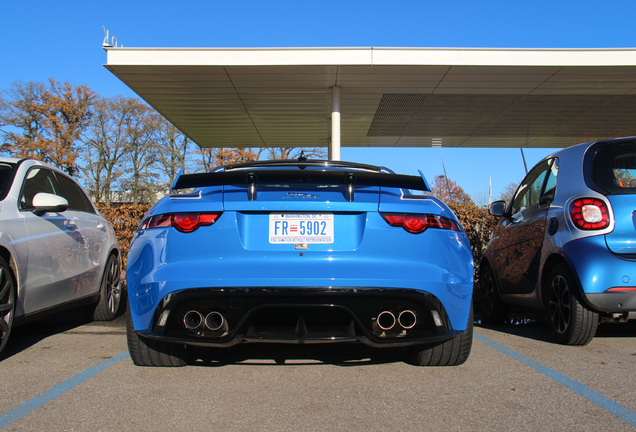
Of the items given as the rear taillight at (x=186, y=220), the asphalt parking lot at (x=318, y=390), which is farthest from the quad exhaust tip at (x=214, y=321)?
the rear taillight at (x=186, y=220)

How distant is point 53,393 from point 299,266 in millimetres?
1565

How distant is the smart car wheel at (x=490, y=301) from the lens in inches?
213

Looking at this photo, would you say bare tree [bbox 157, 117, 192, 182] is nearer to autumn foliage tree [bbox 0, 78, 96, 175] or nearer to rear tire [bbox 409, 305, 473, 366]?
autumn foliage tree [bbox 0, 78, 96, 175]

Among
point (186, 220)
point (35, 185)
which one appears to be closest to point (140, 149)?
point (35, 185)

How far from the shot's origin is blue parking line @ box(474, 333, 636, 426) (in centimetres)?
Result: 249

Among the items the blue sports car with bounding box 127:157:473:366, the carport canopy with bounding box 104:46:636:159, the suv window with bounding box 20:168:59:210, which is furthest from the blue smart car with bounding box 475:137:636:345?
the carport canopy with bounding box 104:46:636:159

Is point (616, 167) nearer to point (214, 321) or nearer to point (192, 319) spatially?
point (214, 321)

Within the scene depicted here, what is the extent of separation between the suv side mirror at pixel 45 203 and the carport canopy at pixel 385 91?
264 inches

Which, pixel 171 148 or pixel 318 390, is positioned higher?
pixel 171 148

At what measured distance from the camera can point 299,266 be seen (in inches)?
108

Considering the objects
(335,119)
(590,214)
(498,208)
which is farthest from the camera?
(335,119)

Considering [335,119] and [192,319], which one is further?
[335,119]

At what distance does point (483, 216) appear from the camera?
26.7 ft

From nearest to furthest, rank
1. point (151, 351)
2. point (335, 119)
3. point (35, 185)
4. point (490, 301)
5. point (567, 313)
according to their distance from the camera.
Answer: point (151, 351)
point (567, 313)
point (35, 185)
point (490, 301)
point (335, 119)
